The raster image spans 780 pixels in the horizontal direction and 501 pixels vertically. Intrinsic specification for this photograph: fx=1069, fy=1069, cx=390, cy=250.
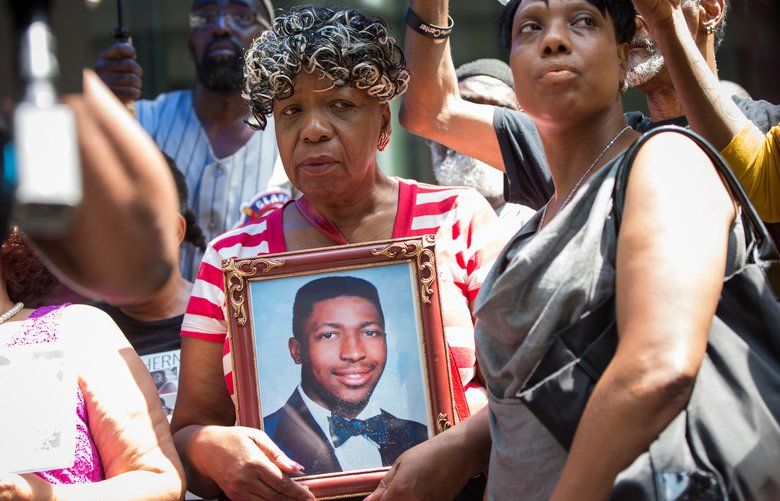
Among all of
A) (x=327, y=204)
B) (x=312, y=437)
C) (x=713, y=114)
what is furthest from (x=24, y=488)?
(x=713, y=114)

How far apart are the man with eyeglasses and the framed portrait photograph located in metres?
1.39

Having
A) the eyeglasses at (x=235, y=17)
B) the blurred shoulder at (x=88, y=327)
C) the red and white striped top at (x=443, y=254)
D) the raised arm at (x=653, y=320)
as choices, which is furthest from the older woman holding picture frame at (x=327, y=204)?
the eyeglasses at (x=235, y=17)

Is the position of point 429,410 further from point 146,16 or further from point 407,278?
point 146,16

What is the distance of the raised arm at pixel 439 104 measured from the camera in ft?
10.9

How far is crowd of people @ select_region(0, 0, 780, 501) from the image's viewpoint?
182cm

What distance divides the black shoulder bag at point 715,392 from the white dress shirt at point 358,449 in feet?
2.29

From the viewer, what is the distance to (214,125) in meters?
5.07

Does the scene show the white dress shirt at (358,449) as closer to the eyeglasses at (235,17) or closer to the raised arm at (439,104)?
the raised arm at (439,104)

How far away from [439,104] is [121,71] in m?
1.85

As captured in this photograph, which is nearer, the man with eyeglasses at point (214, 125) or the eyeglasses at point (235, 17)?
the man with eyeglasses at point (214, 125)

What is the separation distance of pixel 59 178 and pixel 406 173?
623cm

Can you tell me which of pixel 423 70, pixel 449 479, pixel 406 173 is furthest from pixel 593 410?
pixel 406 173

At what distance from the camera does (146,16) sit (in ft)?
25.3

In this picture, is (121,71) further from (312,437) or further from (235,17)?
(312,437)
